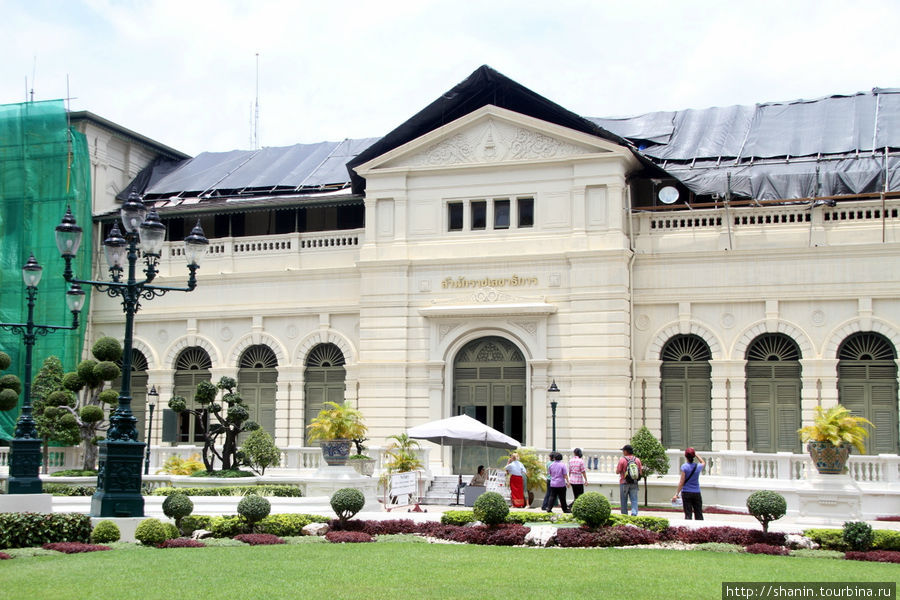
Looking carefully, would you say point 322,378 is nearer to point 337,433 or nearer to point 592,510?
point 337,433

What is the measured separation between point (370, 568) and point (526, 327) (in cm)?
2015

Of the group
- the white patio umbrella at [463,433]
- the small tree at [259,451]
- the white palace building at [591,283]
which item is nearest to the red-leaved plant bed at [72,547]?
the small tree at [259,451]

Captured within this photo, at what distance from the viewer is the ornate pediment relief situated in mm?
36875

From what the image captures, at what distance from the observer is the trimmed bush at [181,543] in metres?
19.5

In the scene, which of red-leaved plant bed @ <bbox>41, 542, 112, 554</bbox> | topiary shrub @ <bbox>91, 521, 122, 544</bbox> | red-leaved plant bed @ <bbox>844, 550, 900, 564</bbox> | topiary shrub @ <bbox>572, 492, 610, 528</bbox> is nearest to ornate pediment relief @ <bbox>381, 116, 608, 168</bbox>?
topiary shrub @ <bbox>572, 492, 610, 528</bbox>

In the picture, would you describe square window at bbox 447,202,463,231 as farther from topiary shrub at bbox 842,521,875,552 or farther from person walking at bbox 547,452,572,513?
topiary shrub at bbox 842,521,875,552

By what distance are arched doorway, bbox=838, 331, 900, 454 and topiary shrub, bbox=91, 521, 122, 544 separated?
75.2 ft

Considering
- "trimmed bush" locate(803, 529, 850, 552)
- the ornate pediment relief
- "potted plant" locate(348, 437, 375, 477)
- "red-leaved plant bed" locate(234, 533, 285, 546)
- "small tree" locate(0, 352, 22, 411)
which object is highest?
the ornate pediment relief

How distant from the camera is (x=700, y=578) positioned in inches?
639

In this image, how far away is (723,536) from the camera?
20.7 meters

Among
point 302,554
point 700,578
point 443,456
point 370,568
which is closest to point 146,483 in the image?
point 443,456

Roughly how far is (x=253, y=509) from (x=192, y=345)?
859 inches

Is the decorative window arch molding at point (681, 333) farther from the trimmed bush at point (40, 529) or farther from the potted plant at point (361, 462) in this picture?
the trimmed bush at point (40, 529)

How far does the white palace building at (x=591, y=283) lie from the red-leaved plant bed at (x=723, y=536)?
A: 10.7 meters
